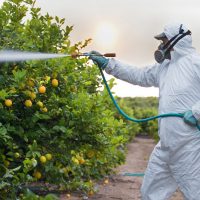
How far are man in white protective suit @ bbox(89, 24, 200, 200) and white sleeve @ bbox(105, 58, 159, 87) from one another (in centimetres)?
16

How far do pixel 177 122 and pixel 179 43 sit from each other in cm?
81

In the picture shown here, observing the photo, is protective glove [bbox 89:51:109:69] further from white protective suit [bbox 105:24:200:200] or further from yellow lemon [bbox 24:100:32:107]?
yellow lemon [bbox 24:100:32:107]

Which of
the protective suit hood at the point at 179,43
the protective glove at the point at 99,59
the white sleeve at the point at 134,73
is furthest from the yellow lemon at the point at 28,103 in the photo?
the protective suit hood at the point at 179,43

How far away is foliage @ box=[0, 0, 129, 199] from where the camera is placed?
4773 mm

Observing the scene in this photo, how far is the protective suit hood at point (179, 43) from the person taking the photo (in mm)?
5438

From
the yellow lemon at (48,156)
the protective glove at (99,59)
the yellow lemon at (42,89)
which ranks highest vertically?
the protective glove at (99,59)

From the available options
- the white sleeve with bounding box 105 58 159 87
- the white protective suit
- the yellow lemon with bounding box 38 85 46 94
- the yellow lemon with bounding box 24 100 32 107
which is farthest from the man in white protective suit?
the yellow lemon with bounding box 24 100 32 107

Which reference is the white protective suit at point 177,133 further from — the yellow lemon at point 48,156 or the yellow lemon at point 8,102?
the yellow lemon at point 8,102

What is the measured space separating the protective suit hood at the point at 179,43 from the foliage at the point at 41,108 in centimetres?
89

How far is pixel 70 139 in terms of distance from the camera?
5453mm

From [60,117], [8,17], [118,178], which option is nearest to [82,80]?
[60,117]

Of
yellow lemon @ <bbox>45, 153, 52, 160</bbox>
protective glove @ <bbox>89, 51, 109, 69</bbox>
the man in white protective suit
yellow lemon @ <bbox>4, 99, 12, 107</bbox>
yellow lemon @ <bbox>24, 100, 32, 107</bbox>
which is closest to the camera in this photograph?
yellow lemon @ <bbox>4, 99, 12, 107</bbox>

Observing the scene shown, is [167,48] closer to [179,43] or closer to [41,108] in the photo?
[179,43]

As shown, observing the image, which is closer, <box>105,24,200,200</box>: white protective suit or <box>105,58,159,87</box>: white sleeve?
<box>105,24,200,200</box>: white protective suit
